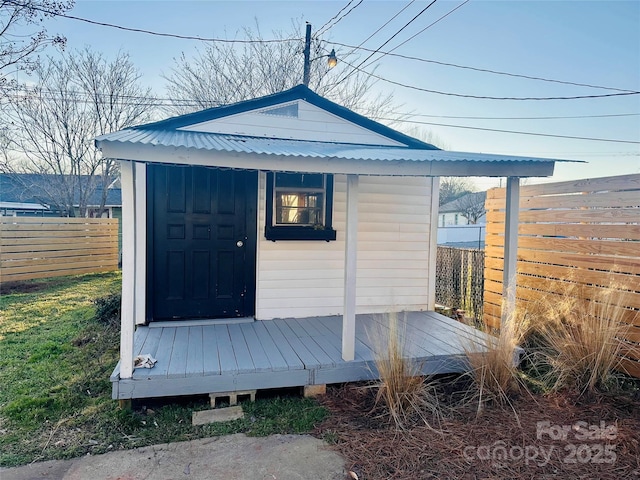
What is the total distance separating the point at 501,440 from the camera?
8.10 feet

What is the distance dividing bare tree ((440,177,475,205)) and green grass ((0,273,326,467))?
25.0 m

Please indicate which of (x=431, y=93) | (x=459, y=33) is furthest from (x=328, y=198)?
(x=431, y=93)

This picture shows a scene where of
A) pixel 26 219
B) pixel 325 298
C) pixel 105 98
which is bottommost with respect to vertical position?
pixel 325 298

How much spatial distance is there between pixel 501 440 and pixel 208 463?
185 centimetres

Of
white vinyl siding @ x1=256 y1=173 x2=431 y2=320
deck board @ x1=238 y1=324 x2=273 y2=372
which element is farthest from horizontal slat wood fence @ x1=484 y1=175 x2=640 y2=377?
deck board @ x1=238 y1=324 x2=273 y2=372

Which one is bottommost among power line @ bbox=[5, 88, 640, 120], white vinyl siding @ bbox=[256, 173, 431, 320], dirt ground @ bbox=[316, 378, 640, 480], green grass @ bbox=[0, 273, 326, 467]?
green grass @ bbox=[0, 273, 326, 467]

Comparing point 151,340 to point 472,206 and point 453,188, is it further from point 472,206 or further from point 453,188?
point 472,206

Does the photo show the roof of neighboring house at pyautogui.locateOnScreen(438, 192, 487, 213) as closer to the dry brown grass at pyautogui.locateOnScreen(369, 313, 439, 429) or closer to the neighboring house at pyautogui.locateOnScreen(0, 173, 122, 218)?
the neighboring house at pyautogui.locateOnScreen(0, 173, 122, 218)

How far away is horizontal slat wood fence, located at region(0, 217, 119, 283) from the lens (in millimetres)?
8414

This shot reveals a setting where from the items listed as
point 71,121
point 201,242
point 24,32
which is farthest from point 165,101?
point 201,242

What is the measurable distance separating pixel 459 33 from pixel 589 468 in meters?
8.20

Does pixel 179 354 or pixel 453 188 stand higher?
pixel 453 188

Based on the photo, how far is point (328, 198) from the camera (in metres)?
4.68

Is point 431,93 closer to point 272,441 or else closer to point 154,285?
point 154,285
